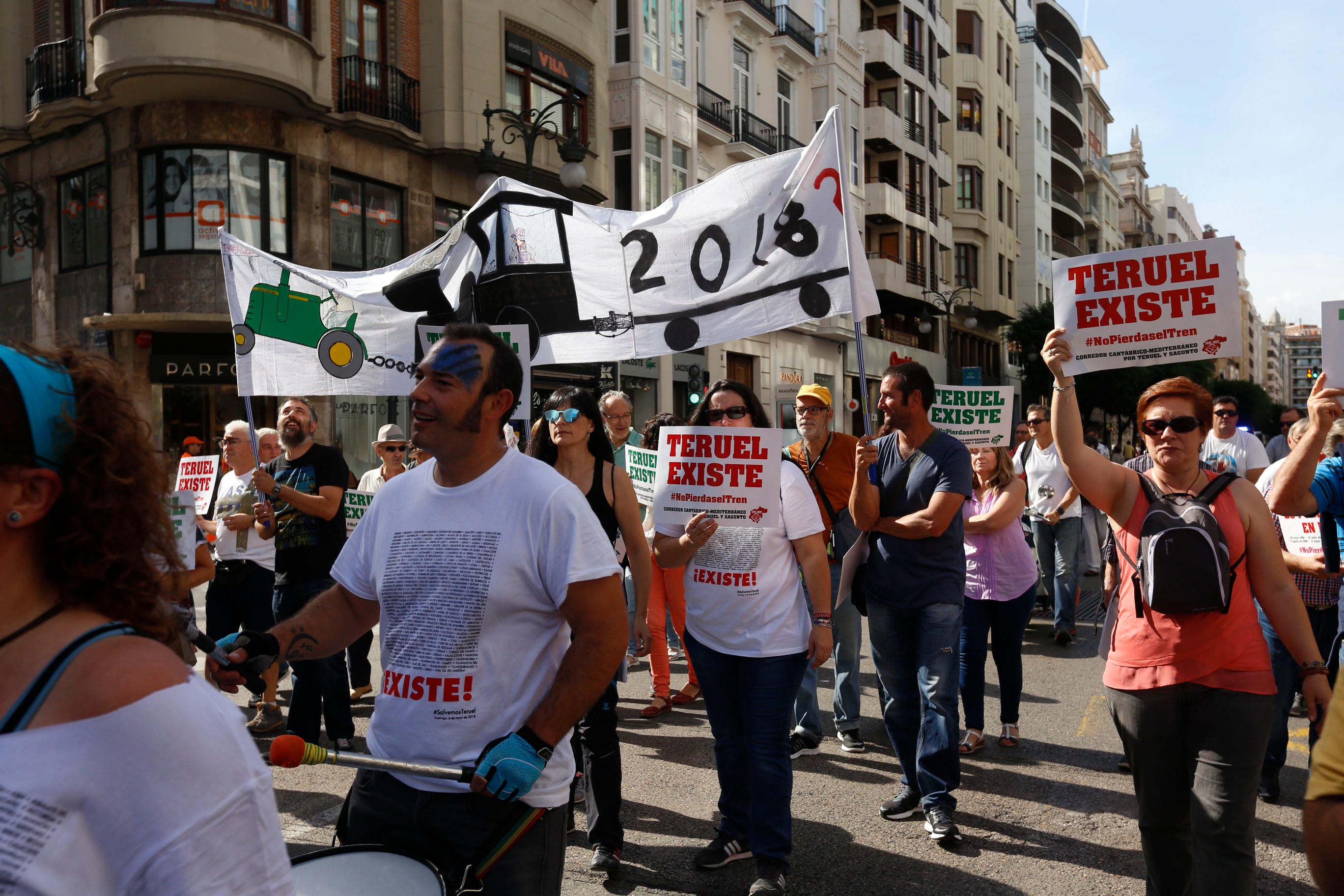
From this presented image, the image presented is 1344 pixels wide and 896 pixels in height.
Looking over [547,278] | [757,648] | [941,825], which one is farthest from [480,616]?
[547,278]

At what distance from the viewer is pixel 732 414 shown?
15.5 ft

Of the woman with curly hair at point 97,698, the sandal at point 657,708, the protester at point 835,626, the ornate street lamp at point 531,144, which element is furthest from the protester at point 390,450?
the woman with curly hair at point 97,698

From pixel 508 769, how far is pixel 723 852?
2390 millimetres

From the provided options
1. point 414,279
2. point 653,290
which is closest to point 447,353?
point 653,290

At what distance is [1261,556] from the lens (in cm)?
336

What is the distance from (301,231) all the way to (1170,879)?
18.6 m

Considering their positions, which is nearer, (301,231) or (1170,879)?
(1170,879)

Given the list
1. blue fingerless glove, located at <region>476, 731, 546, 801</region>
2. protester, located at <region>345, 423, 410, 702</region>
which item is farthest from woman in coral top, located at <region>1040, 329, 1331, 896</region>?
protester, located at <region>345, 423, 410, 702</region>

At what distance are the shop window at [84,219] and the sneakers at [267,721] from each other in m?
15.7

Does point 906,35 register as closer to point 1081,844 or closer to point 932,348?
point 932,348

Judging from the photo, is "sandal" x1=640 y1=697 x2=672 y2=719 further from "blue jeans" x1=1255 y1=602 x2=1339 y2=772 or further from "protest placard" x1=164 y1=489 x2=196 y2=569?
"blue jeans" x1=1255 y1=602 x2=1339 y2=772

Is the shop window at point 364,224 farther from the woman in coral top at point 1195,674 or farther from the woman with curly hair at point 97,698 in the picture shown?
the woman with curly hair at point 97,698

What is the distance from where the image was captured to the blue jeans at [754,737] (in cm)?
398

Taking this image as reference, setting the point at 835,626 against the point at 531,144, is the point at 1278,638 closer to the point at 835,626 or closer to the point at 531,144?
the point at 835,626
